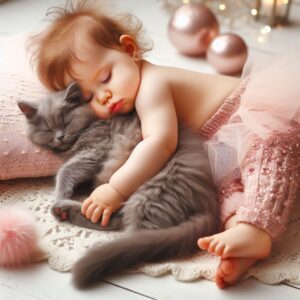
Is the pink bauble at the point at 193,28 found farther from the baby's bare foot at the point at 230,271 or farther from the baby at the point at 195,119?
the baby's bare foot at the point at 230,271

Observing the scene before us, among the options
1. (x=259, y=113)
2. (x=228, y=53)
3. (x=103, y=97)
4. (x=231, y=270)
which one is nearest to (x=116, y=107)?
(x=103, y=97)

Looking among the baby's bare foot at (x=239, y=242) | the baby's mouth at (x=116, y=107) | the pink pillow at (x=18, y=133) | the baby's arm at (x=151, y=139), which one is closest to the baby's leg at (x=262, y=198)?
the baby's bare foot at (x=239, y=242)

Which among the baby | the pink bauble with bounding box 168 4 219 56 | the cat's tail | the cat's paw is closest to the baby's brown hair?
the baby

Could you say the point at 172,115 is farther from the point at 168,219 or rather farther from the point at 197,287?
the point at 197,287

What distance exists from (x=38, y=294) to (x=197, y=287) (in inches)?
9.2

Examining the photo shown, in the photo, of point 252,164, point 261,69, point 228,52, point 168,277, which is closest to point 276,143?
point 252,164

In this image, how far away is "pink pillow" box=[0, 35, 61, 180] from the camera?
1051 mm

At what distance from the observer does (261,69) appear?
104 cm

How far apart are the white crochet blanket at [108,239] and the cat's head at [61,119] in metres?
0.09

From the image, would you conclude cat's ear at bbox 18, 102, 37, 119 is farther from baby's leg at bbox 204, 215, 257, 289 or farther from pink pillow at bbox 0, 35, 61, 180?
baby's leg at bbox 204, 215, 257, 289

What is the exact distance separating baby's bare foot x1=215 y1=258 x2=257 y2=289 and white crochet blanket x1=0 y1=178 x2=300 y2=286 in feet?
0.06

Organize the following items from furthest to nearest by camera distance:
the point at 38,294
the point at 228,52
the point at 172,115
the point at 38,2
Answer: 1. the point at 38,2
2. the point at 228,52
3. the point at 172,115
4. the point at 38,294

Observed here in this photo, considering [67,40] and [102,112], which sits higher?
[67,40]

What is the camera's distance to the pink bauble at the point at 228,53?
4.76 feet
